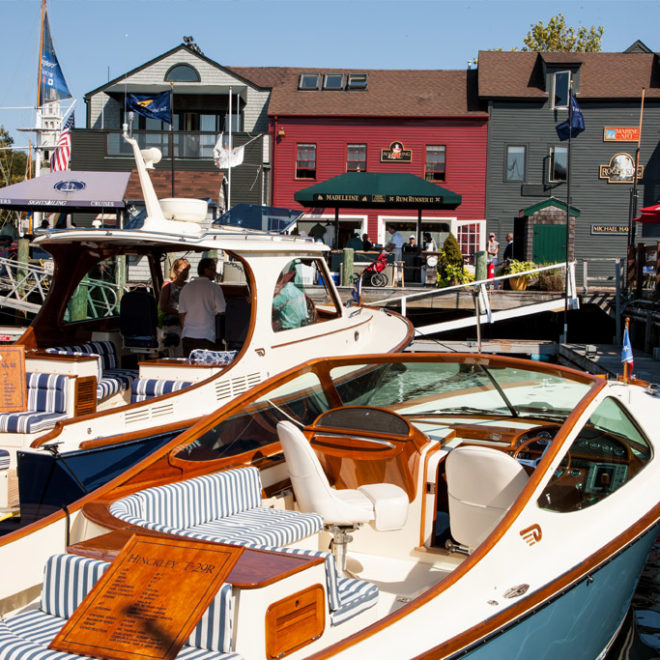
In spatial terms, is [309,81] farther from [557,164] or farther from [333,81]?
[557,164]

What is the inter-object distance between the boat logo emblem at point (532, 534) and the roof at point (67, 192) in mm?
16255

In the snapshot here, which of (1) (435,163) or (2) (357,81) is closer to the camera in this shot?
(1) (435,163)

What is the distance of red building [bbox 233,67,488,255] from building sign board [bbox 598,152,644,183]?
180 inches

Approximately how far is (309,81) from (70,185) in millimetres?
15644

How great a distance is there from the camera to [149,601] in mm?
2973

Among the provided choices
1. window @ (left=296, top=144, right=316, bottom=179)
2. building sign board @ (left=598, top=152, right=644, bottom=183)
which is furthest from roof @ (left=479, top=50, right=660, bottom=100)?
window @ (left=296, top=144, right=316, bottom=179)

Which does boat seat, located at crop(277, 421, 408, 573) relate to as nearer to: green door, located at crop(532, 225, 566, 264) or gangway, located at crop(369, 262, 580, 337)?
gangway, located at crop(369, 262, 580, 337)

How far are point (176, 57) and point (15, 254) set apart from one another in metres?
13.8

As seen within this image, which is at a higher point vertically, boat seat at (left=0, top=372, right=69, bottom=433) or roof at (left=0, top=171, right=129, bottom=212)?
roof at (left=0, top=171, right=129, bottom=212)

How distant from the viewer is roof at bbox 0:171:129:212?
18.7 m

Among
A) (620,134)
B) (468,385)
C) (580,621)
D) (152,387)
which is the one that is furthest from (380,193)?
(580,621)

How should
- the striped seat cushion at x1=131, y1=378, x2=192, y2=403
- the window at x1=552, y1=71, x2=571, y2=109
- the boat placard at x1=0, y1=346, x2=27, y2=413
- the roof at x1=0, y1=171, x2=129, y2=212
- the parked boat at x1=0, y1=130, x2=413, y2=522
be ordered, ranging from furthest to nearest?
1. the window at x1=552, y1=71, x2=571, y2=109
2. the roof at x1=0, y1=171, x2=129, y2=212
3. the striped seat cushion at x1=131, y1=378, x2=192, y2=403
4. the boat placard at x1=0, y1=346, x2=27, y2=413
5. the parked boat at x1=0, y1=130, x2=413, y2=522

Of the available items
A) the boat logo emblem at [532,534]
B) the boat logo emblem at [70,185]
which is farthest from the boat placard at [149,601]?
the boat logo emblem at [70,185]

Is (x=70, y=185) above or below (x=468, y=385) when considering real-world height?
above
